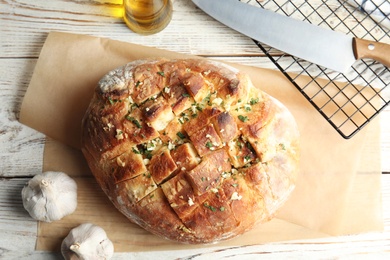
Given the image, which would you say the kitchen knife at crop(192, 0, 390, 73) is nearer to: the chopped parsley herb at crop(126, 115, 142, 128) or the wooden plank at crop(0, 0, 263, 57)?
the wooden plank at crop(0, 0, 263, 57)

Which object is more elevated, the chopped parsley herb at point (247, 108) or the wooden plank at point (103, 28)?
the wooden plank at point (103, 28)

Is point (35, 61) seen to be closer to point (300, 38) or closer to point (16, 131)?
point (16, 131)

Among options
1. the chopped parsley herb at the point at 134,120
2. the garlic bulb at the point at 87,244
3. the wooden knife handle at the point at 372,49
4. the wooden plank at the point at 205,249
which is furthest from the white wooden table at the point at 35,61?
the chopped parsley herb at the point at 134,120

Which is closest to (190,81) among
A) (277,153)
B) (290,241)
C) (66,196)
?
(277,153)

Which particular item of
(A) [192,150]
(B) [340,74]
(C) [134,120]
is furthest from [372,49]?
(C) [134,120]

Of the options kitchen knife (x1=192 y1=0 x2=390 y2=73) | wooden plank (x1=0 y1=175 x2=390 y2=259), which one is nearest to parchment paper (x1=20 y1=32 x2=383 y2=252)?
wooden plank (x1=0 y1=175 x2=390 y2=259)

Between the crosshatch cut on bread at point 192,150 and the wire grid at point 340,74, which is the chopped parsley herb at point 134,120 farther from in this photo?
the wire grid at point 340,74
